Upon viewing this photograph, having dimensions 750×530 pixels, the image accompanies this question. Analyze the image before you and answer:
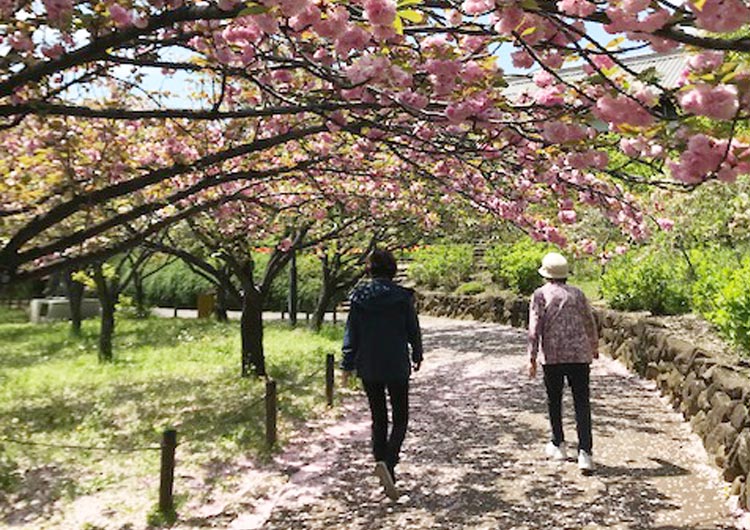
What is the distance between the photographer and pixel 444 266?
24.8m

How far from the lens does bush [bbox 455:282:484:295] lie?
2280cm

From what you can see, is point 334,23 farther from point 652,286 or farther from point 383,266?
point 652,286

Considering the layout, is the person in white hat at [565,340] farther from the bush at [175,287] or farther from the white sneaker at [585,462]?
the bush at [175,287]

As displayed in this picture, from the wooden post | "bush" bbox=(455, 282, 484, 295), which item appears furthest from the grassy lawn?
"bush" bbox=(455, 282, 484, 295)

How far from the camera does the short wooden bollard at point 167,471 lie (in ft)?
18.0

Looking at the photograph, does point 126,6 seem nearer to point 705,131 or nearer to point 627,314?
point 705,131

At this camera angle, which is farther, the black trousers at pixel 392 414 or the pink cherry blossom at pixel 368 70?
the black trousers at pixel 392 414

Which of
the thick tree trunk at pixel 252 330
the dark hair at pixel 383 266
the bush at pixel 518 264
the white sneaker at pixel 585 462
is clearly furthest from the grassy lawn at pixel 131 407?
the bush at pixel 518 264

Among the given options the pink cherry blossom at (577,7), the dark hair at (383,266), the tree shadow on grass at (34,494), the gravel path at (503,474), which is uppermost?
the pink cherry blossom at (577,7)

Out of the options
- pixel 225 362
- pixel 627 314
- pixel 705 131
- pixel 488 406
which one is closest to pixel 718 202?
pixel 627 314

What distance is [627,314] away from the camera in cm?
1294

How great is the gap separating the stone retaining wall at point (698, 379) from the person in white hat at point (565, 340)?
1.13 m

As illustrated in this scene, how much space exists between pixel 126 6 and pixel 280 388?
735cm

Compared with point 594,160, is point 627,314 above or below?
below
